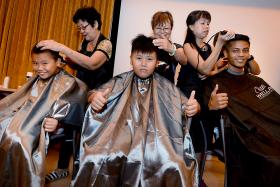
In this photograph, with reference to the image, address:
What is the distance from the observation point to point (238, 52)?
185cm

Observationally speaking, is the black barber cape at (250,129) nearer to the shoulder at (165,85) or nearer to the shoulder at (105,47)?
the shoulder at (165,85)

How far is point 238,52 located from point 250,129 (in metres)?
0.50

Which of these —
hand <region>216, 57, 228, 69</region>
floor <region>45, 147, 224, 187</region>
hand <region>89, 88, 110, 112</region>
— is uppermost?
hand <region>216, 57, 228, 69</region>

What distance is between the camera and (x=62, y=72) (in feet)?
6.24

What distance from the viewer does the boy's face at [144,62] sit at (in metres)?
1.72

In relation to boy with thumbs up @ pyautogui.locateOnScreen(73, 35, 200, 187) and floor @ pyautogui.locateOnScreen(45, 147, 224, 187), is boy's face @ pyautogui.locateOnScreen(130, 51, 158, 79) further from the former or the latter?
floor @ pyautogui.locateOnScreen(45, 147, 224, 187)

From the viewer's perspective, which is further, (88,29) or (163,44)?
(88,29)

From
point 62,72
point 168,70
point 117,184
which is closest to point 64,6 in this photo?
point 62,72

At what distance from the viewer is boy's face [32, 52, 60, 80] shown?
1.81m

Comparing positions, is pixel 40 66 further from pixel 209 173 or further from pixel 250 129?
pixel 209 173

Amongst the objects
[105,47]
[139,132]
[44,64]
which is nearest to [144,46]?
[105,47]

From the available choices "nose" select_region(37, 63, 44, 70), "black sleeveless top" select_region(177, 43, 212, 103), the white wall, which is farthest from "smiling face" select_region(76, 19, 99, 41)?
the white wall

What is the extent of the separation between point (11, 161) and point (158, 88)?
0.89 metres

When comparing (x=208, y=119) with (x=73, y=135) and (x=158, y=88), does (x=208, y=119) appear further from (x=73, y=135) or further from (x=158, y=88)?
(x=73, y=135)
